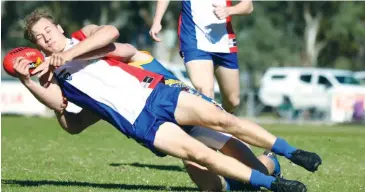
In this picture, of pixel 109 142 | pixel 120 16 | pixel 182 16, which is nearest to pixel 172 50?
pixel 120 16

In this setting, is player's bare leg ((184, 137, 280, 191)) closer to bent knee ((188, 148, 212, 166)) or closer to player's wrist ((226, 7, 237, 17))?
bent knee ((188, 148, 212, 166))

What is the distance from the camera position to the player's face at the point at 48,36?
8.77 metres

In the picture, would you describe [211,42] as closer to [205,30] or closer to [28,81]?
[205,30]

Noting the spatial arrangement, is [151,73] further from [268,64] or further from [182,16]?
[268,64]

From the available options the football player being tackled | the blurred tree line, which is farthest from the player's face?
the blurred tree line

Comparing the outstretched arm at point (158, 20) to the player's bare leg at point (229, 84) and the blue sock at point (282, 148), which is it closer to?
the player's bare leg at point (229, 84)

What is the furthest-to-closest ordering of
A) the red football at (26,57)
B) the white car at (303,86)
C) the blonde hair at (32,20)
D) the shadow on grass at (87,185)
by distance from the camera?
the white car at (303,86), the shadow on grass at (87,185), the blonde hair at (32,20), the red football at (26,57)

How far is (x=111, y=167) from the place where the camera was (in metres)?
12.3

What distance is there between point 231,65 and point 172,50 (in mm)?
58082

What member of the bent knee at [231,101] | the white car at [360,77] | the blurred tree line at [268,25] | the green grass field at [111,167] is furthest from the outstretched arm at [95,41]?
the blurred tree line at [268,25]

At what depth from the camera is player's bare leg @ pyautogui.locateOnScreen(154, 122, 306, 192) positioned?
27.2ft

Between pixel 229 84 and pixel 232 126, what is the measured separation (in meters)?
2.86

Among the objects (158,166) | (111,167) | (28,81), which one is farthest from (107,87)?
(158,166)

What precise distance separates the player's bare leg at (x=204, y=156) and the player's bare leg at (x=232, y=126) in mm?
189
